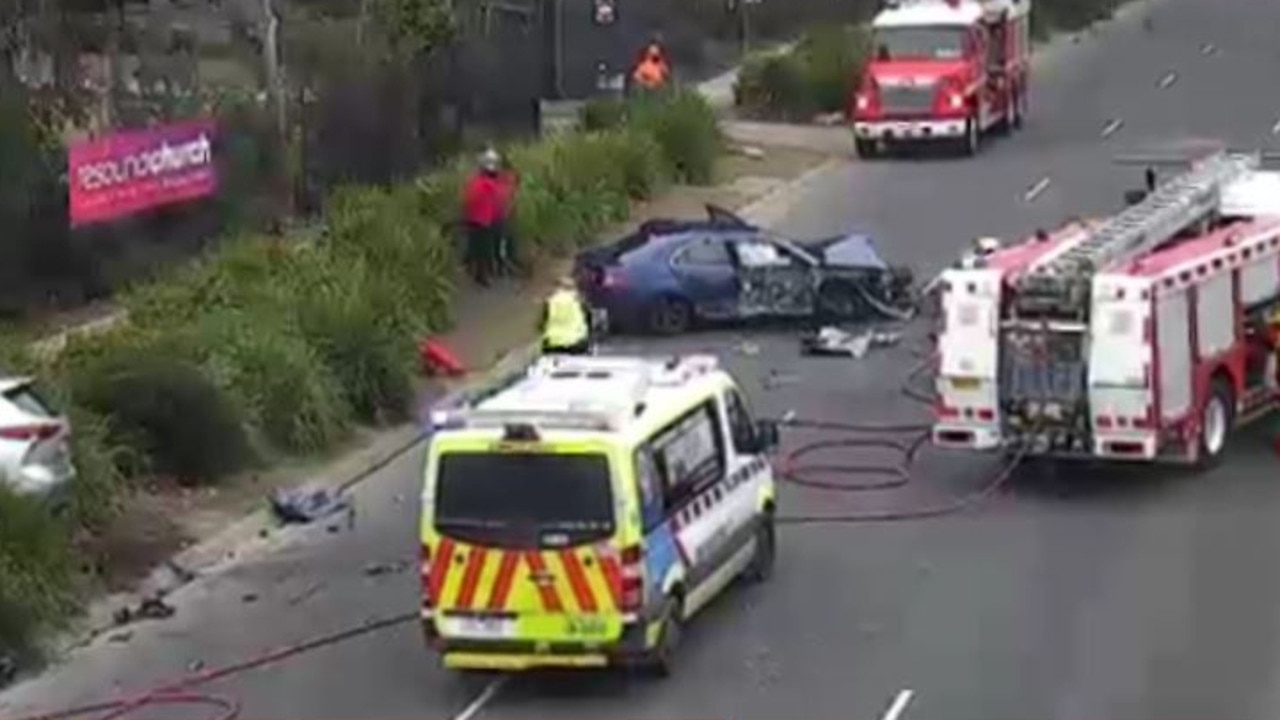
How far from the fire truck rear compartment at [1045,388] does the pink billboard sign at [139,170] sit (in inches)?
449

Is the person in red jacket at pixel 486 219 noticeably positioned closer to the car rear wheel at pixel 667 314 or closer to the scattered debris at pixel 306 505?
the car rear wheel at pixel 667 314

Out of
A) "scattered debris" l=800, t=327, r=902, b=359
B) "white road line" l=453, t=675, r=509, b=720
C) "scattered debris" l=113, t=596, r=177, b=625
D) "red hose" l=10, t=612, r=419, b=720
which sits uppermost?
"scattered debris" l=800, t=327, r=902, b=359

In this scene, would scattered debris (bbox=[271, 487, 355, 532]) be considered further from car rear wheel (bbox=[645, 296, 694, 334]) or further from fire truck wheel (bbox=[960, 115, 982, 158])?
fire truck wheel (bbox=[960, 115, 982, 158])

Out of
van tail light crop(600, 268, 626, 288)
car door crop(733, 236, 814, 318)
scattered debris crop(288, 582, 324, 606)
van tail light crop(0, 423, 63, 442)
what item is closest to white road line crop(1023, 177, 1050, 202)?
car door crop(733, 236, 814, 318)

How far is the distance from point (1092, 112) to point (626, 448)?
37.8 metres

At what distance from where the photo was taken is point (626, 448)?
20.8 meters

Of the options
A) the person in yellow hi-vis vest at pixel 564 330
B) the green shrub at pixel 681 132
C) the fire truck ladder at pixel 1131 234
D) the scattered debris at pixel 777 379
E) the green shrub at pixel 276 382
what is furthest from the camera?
the green shrub at pixel 681 132

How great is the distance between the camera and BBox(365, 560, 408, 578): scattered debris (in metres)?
25.1

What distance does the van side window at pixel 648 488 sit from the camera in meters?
20.9

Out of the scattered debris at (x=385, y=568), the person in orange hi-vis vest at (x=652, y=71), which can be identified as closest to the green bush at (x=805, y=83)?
the person in orange hi-vis vest at (x=652, y=71)

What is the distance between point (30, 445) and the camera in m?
23.8

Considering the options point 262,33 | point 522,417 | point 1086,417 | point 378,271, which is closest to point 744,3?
point 262,33

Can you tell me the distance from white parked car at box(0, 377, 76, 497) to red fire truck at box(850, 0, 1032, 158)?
27.4 metres

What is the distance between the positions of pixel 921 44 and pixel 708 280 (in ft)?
54.9
